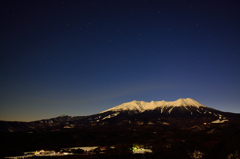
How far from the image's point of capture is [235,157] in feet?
149

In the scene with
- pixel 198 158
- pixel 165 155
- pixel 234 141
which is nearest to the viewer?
pixel 234 141

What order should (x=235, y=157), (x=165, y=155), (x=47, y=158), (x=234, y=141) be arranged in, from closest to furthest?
(x=235, y=157)
(x=234, y=141)
(x=165, y=155)
(x=47, y=158)

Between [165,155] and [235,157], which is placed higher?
[235,157]

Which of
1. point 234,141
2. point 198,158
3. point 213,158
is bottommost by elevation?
point 198,158

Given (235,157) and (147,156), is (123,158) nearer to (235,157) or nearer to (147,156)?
(147,156)

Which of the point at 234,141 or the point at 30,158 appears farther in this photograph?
the point at 30,158

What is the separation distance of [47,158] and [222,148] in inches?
4863

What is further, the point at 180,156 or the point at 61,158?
the point at 61,158

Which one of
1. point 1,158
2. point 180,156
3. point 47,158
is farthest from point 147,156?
point 1,158

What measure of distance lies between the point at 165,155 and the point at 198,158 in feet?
68.1

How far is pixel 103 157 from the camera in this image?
12219 centimetres

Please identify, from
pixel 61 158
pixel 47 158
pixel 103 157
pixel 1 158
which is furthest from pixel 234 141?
pixel 1 158

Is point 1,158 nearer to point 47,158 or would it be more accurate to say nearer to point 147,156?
point 47,158

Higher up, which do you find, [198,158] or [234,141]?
[234,141]
